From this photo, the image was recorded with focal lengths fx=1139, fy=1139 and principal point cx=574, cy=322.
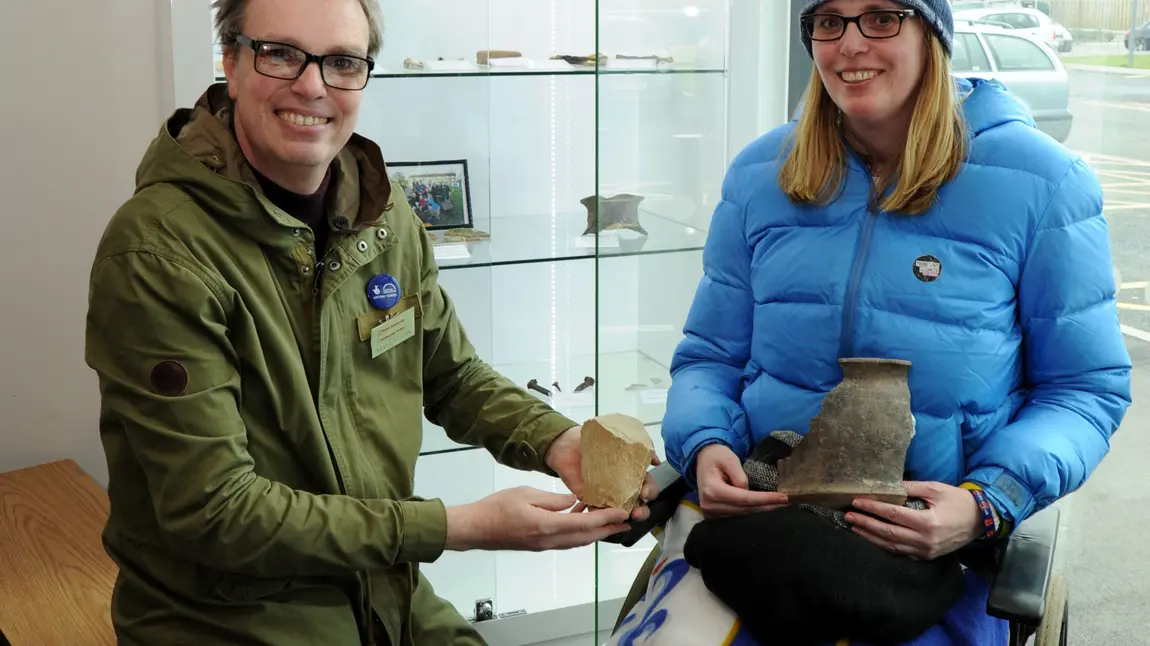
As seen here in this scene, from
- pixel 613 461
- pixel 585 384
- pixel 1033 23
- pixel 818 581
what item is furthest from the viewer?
pixel 585 384

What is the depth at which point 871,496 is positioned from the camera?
1812 millimetres

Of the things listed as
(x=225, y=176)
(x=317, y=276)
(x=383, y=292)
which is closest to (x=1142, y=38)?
(x=383, y=292)

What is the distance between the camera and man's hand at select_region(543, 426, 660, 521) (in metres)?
1.99

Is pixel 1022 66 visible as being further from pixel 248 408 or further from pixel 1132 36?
pixel 248 408

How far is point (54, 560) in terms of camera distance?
9.16ft

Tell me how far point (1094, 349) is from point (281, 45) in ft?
4.73

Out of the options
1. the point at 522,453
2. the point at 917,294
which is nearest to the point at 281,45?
the point at 522,453

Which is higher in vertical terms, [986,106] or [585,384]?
[986,106]

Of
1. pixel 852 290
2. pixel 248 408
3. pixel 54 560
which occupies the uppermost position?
pixel 852 290

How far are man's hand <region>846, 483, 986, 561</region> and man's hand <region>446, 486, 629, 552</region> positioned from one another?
0.44 meters

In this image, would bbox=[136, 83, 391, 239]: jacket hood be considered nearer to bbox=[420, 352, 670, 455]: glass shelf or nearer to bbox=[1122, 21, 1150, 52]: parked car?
bbox=[420, 352, 670, 455]: glass shelf

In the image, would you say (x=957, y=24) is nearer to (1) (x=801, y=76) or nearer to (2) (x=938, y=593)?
(1) (x=801, y=76)

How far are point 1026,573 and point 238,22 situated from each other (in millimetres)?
1489

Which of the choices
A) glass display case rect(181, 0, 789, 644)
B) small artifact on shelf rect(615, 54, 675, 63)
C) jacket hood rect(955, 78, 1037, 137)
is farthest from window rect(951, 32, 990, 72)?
jacket hood rect(955, 78, 1037, 137)
